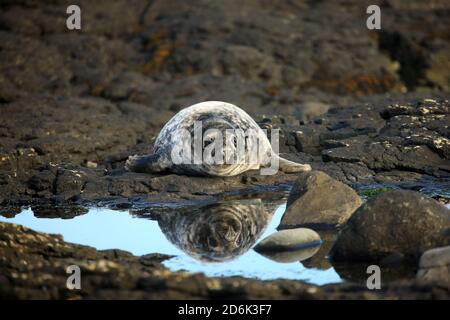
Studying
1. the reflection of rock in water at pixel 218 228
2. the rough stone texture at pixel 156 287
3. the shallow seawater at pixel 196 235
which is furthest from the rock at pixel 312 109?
the rough stone texture at pixel 156 287

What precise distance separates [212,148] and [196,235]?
2.35m

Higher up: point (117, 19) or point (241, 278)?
point (117, 19)

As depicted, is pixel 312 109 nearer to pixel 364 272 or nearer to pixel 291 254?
pixel 291 254

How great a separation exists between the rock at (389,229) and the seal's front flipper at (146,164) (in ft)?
12.6

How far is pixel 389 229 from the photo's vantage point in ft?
21.8

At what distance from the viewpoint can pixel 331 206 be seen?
7.98 metres

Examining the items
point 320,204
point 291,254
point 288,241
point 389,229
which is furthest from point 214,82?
point 389,229

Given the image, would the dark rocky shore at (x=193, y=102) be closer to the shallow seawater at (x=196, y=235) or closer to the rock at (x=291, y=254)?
the shallow seawater at (x=196, y=235)

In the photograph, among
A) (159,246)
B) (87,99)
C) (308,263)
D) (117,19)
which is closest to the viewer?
(308,263)

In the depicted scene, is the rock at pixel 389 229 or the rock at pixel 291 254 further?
the rock at pixel 291 254

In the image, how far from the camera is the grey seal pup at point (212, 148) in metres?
9.83

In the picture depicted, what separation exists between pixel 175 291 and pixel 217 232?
2.23 m

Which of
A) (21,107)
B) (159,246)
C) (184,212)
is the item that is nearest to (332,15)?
(21,107)
